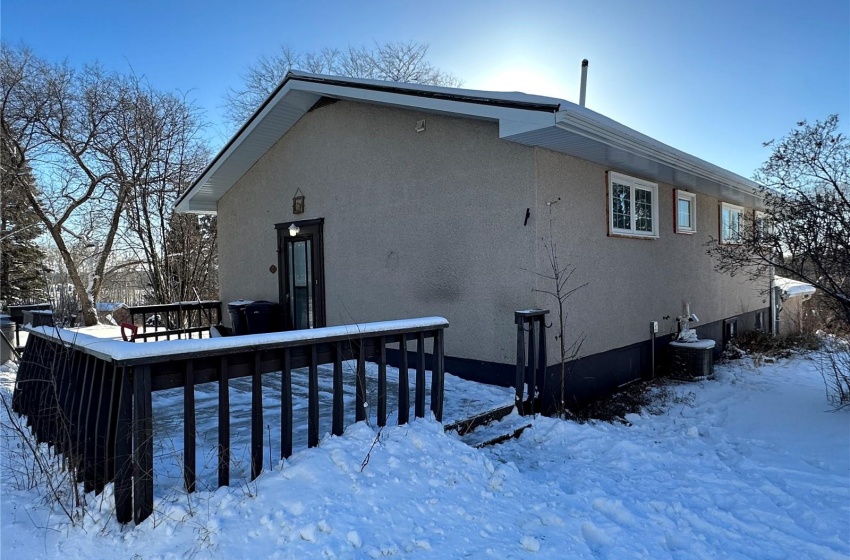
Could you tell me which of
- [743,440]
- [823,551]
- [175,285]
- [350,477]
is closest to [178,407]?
[350,477]

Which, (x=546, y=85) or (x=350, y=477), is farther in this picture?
(x=546, y=85)

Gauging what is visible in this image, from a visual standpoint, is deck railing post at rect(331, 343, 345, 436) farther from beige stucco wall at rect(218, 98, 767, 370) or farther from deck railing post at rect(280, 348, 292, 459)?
beige stucco wall at rect(218, 98, 767, 370)

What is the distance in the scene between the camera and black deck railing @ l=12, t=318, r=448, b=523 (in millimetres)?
2330

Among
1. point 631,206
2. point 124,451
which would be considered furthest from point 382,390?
point 631,206

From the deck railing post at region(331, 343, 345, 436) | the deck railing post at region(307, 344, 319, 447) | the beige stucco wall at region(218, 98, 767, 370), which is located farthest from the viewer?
the beige stucco wall at region(218, 98, 767, 370)

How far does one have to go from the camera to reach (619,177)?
6.25 meters

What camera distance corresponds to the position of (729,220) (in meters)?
9.82

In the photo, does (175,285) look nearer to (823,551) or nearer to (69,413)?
(69,413)

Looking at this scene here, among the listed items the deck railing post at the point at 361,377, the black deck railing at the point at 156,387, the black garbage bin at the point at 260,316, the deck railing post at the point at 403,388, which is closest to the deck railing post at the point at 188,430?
the black deck railing at the point at 156,387

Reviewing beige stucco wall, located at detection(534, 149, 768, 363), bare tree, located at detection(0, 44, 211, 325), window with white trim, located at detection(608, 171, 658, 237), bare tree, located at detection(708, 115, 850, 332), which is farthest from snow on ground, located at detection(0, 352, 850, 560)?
bare tree, located at detection(0, 44, 211, 325)

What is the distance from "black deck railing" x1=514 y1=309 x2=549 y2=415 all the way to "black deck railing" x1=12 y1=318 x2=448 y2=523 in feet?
3.44

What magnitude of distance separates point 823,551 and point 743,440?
2127 mm

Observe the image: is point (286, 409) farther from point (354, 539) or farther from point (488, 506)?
point (488, 506)

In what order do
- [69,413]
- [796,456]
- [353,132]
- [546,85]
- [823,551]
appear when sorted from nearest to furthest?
[823,551], [69,413], [796,456], [353,132], [546,85]
